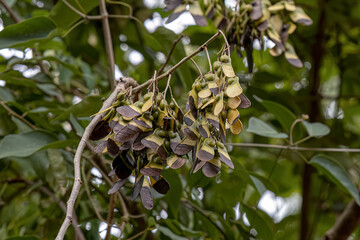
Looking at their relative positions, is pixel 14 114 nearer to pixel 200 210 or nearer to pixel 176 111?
pixel 200 210

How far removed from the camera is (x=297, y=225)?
4.90 feet

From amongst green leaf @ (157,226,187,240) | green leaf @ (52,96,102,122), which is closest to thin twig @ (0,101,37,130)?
green leaf @ (52,96,102,122)

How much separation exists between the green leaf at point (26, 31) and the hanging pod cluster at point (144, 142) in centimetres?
47

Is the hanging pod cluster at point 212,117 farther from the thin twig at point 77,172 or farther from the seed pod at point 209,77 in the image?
the thin twig at point 77,172

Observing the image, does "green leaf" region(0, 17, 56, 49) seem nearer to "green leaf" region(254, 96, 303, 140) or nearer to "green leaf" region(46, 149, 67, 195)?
"green leaf" region(46, 149, 67, 195)

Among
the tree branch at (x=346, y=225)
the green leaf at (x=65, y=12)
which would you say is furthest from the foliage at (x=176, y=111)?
the tree branch at (x=346, y=225)

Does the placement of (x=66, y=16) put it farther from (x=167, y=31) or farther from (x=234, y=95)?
(x=234, y=95)

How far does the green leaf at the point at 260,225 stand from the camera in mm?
1019

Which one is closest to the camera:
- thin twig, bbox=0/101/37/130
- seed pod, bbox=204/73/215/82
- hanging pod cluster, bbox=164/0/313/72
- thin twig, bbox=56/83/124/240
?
thin twig, bbox=56/83/124/240

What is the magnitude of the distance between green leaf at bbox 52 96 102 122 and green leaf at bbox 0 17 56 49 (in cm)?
19

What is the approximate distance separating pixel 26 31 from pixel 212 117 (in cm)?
61

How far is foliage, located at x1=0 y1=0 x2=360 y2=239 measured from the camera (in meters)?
0.96

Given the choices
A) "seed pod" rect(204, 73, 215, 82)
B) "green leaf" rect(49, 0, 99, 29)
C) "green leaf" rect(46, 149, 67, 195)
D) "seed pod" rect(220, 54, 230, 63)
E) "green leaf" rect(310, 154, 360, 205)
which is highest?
"seed pod" rect(220, 54, 230, 63)

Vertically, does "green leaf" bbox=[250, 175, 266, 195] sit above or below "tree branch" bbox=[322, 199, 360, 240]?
above
